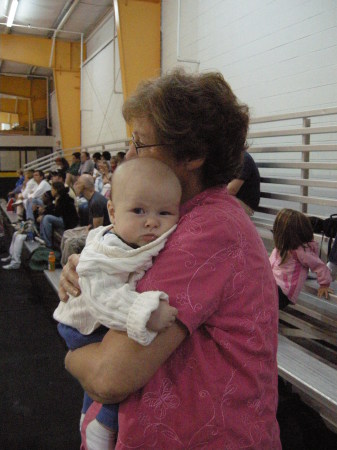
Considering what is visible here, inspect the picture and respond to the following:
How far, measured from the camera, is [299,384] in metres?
2.35

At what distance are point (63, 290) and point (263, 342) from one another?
53 cm

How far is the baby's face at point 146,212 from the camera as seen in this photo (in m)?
1.00

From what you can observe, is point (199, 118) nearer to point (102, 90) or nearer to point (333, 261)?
point (333, 261)

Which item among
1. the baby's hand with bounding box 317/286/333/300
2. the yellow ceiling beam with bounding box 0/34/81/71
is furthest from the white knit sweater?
the yellow ceiling beam with bounding box 0/34/81/71

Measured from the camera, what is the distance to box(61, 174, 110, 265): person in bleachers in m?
5.41

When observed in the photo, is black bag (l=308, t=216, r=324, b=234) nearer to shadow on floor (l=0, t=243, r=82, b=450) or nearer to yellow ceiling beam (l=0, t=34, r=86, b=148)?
shadow on floor (l=0, t=243, r=82, b=450)

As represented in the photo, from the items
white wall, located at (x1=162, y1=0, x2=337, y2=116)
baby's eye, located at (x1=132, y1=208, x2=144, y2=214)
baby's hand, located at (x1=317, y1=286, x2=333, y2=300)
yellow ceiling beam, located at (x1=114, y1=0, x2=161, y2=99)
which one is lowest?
baby's hand, located at (x1=317, y1=286, x2=333, y2=300)

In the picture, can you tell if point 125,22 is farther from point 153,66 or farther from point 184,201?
point 184,201

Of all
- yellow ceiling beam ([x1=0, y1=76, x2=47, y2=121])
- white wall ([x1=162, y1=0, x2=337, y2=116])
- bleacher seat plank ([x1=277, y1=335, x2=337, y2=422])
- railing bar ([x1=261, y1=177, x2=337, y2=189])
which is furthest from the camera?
yellow ceiling beam ([x1=0, y1=76, x2=47, y2=121])

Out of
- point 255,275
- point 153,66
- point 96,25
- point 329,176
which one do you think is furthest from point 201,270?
point 96,25

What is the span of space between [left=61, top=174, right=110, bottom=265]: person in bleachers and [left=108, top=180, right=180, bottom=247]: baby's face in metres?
4.40

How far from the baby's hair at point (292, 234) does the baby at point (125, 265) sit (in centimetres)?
225

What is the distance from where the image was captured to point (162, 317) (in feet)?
2.75

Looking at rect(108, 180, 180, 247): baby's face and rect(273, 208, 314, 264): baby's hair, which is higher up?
rect(108, 180, 180, 247): baby's face
